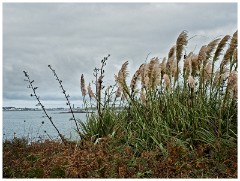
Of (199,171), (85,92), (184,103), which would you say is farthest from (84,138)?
(199,171)

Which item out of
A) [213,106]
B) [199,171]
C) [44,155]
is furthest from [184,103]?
[44,155]

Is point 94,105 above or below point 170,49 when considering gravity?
below

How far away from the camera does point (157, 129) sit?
6.16m

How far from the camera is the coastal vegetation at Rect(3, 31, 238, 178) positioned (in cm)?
503

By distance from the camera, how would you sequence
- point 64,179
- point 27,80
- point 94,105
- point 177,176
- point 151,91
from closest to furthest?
1. point 64,179
2. point 177,176
3. point 27,80
4. point 151,91
5. point 94,105

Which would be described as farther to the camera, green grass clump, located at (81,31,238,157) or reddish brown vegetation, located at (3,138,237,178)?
green grass clump, located at (81,31,238,157)

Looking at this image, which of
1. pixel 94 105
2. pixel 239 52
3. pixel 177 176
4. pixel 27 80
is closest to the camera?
pixel 177 176

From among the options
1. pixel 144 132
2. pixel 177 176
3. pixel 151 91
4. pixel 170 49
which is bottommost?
pixel 177 176

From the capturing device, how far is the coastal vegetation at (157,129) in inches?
198

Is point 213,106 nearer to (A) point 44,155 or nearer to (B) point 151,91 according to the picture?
(B) point 151,91

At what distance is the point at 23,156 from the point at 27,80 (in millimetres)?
1041

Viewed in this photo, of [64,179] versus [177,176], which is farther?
[177,176]

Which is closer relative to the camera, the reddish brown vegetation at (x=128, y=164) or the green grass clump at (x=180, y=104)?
the reddish brown vegetation at (x=128, y=164)

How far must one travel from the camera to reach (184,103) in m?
6.46
